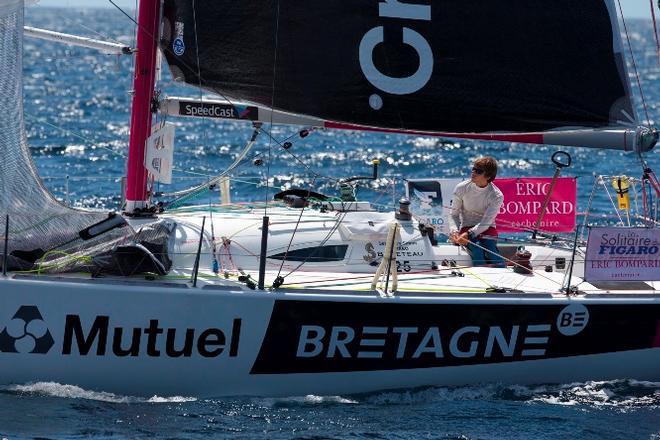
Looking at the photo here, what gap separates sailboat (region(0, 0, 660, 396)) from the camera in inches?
363

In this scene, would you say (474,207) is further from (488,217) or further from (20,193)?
(20,193)

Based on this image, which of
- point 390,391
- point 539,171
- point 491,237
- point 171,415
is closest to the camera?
point 171,415

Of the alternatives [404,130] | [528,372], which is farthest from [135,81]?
[528,372]

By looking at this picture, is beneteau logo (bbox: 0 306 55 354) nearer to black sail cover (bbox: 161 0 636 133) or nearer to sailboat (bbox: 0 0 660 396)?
sailboat (bbox: 0 0 660 396)

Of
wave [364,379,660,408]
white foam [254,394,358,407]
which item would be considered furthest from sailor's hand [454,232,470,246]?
white foam [254,394,358,407]

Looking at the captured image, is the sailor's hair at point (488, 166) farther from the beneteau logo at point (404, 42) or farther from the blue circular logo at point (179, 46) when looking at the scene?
the blue circular logo at point (179, 46)

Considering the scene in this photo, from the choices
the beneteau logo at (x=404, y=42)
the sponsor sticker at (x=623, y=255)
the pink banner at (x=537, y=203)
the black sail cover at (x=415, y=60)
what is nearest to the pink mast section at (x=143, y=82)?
the black sail cover at (x=415, y=60)

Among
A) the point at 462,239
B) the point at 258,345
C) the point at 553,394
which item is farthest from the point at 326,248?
the point at 553,394

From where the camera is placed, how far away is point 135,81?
10195mm

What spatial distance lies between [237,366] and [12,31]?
3.19 meters

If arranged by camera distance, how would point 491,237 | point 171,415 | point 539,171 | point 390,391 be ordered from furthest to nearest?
point 539,171
point 491,237
point 390,391
point 171,415

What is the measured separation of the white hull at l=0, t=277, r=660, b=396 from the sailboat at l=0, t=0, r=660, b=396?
0.01 metres

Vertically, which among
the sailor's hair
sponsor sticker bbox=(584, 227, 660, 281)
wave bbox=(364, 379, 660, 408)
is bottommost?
wave bbox=(364, 379, 660, 408)

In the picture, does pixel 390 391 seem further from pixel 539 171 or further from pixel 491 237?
pixel 539 171
